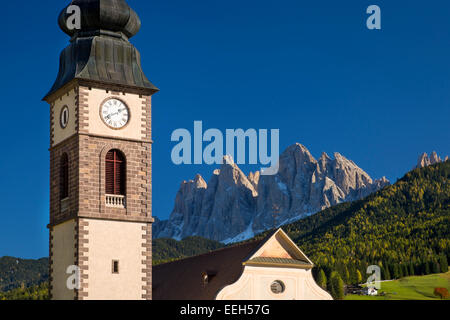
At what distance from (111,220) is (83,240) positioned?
8.28 feet

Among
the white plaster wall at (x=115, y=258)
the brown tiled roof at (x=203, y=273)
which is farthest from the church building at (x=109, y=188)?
the brown tiled roof at (x=203, y=273)

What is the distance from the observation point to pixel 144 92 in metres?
61.6

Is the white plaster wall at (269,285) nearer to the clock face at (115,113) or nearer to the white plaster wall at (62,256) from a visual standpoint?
the white plaster wall at (62,256)

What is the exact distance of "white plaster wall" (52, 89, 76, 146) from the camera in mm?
59594

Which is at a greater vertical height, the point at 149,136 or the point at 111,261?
the point at 149,136

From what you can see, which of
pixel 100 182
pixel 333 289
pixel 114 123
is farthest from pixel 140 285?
pixel 333 289

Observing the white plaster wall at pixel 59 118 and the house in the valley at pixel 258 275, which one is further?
the house in the valley at pixel 258 275

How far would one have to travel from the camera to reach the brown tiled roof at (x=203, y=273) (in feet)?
208

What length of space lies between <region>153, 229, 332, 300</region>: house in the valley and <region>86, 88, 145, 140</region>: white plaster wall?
39.2 feet

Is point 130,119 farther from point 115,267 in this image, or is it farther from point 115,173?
point 115,267

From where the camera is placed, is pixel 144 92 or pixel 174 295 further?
pixel 174 295

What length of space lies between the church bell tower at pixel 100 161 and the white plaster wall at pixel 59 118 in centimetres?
7
